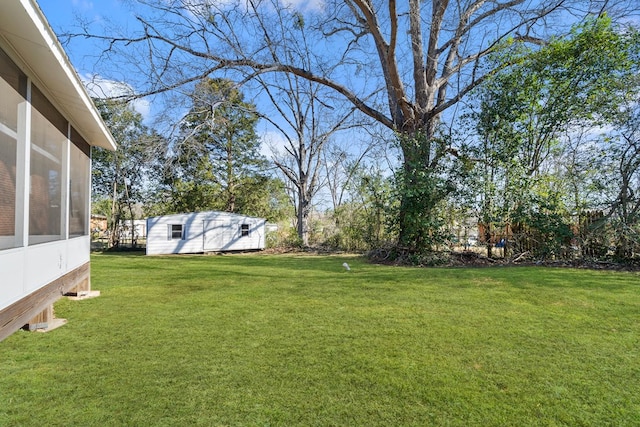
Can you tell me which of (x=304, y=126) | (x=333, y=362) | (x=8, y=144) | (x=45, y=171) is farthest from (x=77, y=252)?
(x=304, y=126)

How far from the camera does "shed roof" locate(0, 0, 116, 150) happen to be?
79.8 inches

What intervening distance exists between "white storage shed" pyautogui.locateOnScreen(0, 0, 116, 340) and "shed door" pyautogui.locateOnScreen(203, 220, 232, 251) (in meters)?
11.3

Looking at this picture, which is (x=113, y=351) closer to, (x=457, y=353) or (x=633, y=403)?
(x=457, y=353)

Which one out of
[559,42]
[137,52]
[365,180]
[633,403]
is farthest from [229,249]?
[633,403]

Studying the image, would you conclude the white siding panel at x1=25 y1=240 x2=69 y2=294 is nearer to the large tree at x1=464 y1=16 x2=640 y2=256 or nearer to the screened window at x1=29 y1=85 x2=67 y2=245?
the screened window at x1=29 y1=85 x2=67 y2=245

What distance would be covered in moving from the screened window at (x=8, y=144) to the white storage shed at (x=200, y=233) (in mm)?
13110

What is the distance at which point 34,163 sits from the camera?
2.69 m

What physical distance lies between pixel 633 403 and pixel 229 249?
15.2m

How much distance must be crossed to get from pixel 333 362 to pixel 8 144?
8.90 feet

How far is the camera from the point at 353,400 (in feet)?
6.47

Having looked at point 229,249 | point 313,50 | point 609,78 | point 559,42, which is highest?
point 313,50

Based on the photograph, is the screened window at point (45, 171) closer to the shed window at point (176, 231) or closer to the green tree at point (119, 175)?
the shed window at point (176, 231)

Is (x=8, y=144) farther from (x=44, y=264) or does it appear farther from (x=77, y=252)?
(x=77, y=252)

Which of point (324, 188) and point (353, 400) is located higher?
point (324, 188)
